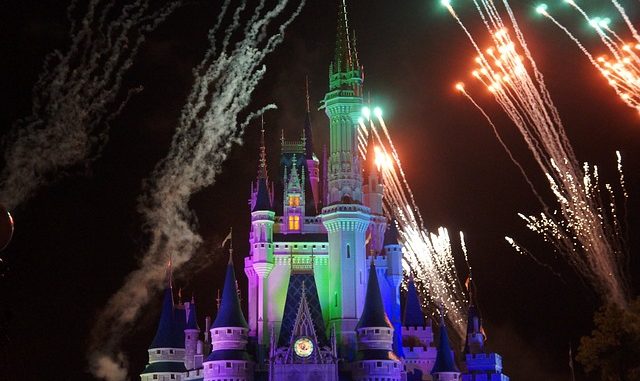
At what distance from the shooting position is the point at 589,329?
311ft

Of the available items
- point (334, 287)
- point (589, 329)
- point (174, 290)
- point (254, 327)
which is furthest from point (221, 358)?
point (589, 329)

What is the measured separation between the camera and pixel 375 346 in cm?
8306

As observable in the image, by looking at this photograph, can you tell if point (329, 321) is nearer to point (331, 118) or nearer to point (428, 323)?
point (428, 323)

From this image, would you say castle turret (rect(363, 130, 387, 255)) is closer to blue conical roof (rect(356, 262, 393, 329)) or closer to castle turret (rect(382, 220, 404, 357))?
castle turret (rect(382, 220, 404, 357))

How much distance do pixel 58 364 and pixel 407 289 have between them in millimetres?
33447

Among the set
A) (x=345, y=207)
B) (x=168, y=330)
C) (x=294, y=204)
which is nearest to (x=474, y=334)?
(x=345, y=207)

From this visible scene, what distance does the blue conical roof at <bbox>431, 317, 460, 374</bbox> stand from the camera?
86.3 metres

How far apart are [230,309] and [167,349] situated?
23.6ft

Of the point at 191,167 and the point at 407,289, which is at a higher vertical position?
the point at 191,167

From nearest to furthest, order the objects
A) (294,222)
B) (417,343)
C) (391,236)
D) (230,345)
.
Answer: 1. (230,345)
2. (294,222)
3. (417,343)
4. (391,236)

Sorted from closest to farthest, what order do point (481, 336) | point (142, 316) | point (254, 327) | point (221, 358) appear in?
point (221, 358) < point (254, 327) < point (481, 336) < point (142, 316)

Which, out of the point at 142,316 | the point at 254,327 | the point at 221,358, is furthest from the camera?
the point at 142,316

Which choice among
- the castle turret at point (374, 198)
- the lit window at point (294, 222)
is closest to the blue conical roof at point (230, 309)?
the lit window at point (294, 222)

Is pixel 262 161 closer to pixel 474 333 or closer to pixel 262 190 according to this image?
pixel 262 190
